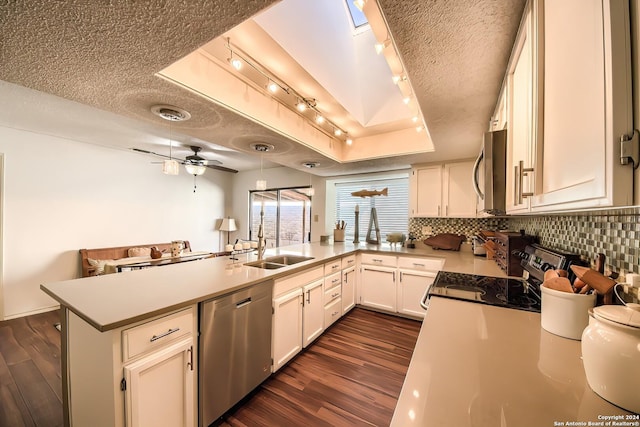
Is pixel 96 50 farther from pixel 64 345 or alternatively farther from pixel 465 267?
pixel 465 267

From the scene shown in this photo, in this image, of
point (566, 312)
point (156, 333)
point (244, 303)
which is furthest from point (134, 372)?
point (566, 312)

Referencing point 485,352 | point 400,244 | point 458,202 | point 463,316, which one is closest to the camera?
point 485,352

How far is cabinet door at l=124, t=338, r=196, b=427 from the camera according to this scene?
1.06 meters

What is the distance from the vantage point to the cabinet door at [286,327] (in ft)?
6.17

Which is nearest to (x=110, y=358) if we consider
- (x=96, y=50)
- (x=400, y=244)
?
(x=96, y=50)

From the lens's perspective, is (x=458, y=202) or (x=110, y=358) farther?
(x=458, y=202)

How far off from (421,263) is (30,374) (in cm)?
388

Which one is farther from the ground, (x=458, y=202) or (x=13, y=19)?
(x=13, y=19)

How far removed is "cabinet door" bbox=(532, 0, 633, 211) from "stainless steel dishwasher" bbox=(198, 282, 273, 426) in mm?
1608

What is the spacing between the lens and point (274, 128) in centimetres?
220

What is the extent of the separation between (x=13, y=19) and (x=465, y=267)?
10.4 feet

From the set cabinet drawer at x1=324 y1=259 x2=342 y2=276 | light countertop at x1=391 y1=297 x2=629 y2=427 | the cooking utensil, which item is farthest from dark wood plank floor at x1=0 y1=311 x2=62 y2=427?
the cooking utensil

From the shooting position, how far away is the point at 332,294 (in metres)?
2.69

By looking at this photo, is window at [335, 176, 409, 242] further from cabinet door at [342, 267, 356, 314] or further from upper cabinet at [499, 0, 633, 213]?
upper cabinet at [499, 0, 633, 213]
